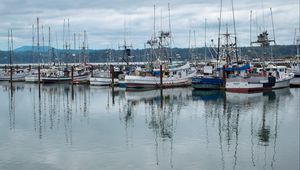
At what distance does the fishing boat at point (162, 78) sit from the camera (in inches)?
2368

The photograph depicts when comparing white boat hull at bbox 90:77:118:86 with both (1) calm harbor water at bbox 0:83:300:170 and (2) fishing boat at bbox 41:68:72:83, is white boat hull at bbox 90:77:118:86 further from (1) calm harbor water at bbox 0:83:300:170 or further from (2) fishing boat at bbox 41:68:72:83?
(1) calm harbor water at bbox 0:83:300:170

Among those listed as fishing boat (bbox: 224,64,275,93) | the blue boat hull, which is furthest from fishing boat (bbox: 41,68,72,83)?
fishing boat (bbox: 224,64,275,93)

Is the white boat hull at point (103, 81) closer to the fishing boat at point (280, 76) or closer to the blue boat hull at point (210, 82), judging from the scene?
the blue boat hull at point (210, 82)

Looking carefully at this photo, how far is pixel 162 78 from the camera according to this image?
6025 cm

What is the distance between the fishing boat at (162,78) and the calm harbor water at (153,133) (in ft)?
32.8

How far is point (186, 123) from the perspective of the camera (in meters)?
32.6

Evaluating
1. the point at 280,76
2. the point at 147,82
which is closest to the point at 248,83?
the point at 280,76

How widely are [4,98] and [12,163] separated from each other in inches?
Result: 1306

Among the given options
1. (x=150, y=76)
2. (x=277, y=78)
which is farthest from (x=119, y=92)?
(x=277, y=78)

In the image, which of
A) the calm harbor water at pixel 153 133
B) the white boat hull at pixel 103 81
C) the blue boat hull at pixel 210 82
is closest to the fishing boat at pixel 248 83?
the blue boat hull at pixel 210 82

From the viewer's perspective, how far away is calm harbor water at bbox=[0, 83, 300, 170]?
71.2ft

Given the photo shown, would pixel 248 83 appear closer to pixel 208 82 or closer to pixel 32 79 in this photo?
pixel 208 82

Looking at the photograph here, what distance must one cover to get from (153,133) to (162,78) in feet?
103

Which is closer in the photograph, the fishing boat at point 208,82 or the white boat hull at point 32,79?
the fishing boat at point 208,82
